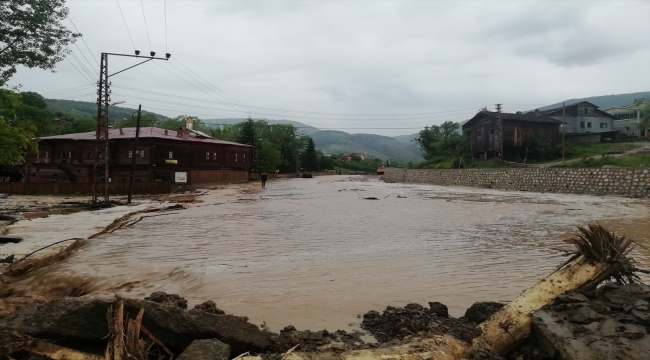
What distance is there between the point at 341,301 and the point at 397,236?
6697 mm

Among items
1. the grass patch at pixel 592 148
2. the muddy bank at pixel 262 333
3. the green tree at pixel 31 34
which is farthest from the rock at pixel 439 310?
the grass patch at pixel 592 148

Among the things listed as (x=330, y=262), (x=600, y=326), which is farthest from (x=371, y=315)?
(x=330, y=262)

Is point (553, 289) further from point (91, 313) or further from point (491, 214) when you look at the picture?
point (491, 214)

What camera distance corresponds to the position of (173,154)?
1874 inches

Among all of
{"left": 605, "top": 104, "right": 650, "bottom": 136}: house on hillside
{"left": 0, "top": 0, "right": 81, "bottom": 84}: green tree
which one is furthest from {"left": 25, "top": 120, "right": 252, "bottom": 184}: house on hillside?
{"left": 605, "top": 104, "right": 650, "bottom": 136}: house on hillside

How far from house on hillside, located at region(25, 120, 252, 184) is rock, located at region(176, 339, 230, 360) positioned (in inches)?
1653

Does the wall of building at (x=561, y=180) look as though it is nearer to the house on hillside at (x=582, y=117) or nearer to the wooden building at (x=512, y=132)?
the wooden building at (x=512, y=132)

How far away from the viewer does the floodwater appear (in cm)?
596

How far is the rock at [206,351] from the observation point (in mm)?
3004

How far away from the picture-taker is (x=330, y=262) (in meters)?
8.64

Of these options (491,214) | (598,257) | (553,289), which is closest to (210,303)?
(553,289)

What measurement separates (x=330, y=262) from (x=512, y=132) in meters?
51.3

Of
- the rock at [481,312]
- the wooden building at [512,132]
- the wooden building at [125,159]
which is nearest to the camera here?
the rock at [481,312]

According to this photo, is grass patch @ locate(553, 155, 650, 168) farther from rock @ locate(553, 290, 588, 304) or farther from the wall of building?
rock @ locate(553, 290, 588, 304)
